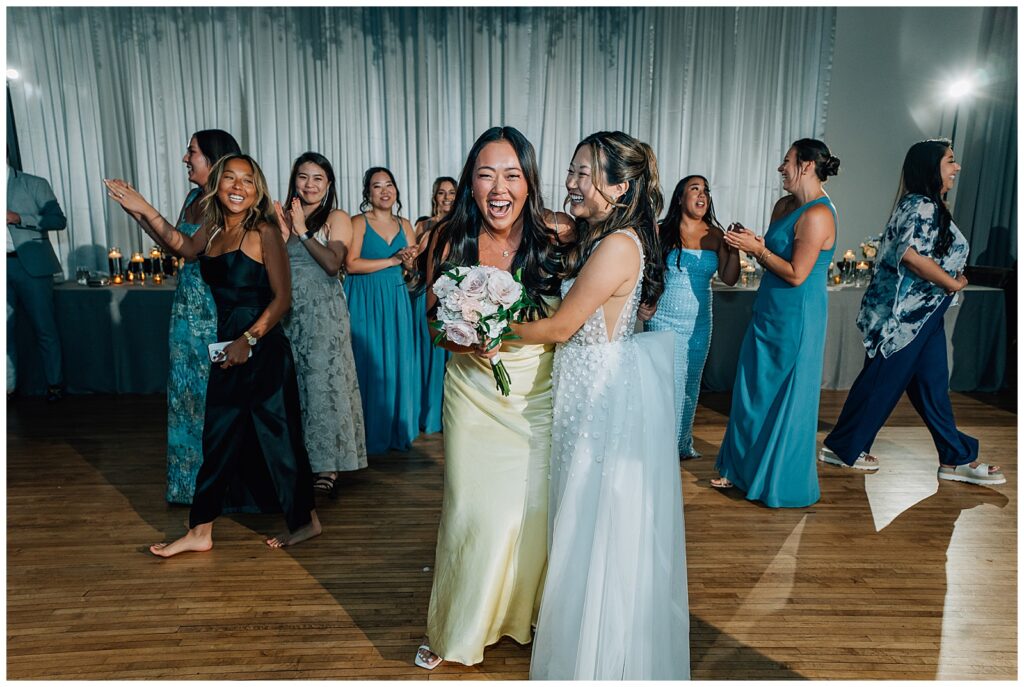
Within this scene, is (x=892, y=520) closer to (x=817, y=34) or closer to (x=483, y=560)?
(x=483, y=560)

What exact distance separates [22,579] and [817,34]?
955 cm

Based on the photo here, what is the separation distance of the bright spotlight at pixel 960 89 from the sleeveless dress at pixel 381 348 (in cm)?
744

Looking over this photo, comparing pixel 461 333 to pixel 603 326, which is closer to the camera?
pixel 461 333

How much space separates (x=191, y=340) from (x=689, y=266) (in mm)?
2737

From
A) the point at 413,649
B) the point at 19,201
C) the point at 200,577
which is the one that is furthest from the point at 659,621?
the point at 19,201

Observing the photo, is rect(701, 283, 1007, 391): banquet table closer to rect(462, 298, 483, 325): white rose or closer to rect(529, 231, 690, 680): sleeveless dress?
rect(529, 231, 690, 680): sleeveless dress

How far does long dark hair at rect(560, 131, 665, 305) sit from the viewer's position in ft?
6.73

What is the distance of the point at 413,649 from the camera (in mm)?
2443

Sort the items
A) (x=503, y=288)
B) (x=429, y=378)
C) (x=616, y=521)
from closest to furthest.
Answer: (x=503, y=288) < (x=616, y=521) < (x=429, y=378)

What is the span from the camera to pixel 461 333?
195cm

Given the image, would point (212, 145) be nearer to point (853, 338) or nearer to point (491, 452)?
point (491, 452)

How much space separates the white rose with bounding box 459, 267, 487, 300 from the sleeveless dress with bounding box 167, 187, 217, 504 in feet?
6.69

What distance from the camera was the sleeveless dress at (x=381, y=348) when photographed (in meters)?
4.54

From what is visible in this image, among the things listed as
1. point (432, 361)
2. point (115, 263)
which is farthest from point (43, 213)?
point (432, 361)
